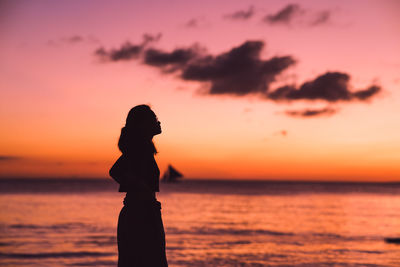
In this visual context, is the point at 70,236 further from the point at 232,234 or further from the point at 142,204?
the point at 142,204

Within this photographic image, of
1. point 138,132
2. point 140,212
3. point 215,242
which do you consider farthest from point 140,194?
point 215,242

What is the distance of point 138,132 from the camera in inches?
166

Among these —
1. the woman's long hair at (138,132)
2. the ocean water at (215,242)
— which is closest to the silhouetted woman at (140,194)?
the woman's long hair at (138,132)

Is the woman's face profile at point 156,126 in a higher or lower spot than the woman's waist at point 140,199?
higher

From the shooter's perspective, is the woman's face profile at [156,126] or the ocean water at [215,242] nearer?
the woman's face profile at [156,126]

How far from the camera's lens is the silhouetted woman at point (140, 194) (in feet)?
13.6

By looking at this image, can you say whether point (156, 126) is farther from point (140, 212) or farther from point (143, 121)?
point (140, 212)

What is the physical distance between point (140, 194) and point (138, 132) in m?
0.59

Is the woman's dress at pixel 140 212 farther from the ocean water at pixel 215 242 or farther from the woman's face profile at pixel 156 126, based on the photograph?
the ocean water at pixel 215 242

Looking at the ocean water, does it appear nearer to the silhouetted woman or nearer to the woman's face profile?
the silhouetted woman

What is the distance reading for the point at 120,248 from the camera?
4.25 metres

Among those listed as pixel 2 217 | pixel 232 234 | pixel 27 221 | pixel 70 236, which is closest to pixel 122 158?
pixel 70 236

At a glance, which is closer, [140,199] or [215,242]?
[140,199]

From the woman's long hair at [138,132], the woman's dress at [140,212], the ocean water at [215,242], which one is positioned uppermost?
the woman's long hair at [138,132]
